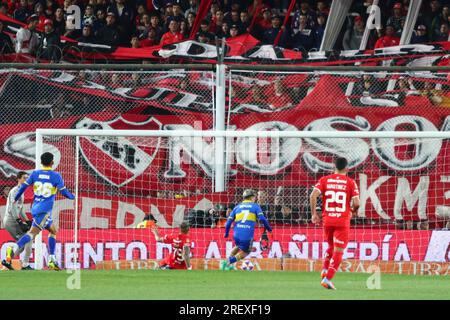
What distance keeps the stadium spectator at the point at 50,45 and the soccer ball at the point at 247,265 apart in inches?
221

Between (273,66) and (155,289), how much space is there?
7.14 meters

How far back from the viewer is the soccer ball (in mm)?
21656

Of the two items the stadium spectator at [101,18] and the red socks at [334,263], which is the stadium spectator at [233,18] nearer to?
the stadium spectator at [101,18]

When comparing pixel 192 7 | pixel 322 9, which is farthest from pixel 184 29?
pixel 322 9

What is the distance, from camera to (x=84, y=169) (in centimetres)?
2228

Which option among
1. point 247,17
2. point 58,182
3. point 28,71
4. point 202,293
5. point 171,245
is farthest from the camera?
point 247,17

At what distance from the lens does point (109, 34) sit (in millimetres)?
24969

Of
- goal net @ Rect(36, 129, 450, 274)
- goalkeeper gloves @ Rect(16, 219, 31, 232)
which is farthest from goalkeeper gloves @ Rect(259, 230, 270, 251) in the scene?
goalkeeper gloves @ Rect(16, 219, 31, 232)

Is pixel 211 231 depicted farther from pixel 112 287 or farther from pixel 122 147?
pixel 112 287

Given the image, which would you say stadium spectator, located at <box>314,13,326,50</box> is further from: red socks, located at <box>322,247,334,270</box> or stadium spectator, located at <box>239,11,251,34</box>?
red socks, located at <box>322,247,334,270</box>

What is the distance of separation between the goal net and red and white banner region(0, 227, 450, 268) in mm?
17

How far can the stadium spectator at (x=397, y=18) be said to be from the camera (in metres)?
24.5

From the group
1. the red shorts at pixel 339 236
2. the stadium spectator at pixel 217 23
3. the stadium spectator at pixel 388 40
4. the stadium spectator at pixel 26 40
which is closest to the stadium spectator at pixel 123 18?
the stadium spectator at pixel 217 23

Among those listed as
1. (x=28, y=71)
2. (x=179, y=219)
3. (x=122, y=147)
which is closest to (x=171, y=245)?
(x=179, y=219)
